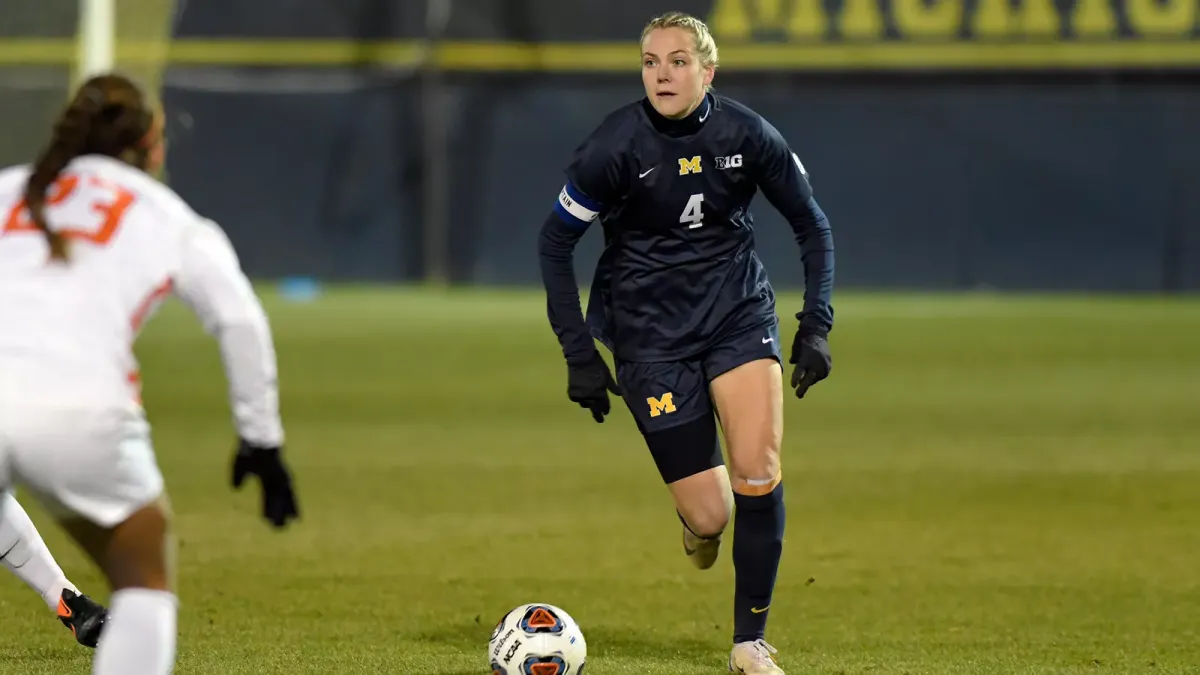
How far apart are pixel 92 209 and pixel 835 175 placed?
2114cm

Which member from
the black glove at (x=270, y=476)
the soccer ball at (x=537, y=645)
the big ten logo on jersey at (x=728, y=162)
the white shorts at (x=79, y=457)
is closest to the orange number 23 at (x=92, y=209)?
the white shorts at (x=79, y=457)

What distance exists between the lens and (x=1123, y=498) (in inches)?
400

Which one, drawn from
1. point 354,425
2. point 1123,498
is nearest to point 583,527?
point 1123,498

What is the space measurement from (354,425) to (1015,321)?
9.65 metres

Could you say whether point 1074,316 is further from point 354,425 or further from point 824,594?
point 824,594

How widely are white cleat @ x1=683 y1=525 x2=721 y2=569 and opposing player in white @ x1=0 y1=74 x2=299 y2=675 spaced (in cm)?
273

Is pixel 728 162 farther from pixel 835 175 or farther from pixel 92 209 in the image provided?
pixel 835 175

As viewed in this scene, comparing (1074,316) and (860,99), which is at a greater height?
(860,99)

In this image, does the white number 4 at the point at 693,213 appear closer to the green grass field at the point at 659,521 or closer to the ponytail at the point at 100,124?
the green grass field at the point at 659,521

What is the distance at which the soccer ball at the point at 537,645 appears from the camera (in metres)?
5.69

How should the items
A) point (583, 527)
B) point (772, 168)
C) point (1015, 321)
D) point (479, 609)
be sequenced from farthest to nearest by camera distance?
point (1015, 321)
point (583, 527)
point (479, 609)
point (772, 168)

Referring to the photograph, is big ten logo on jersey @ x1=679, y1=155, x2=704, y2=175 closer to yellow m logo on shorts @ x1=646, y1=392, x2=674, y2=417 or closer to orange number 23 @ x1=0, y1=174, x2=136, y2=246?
yellow m logo on shorts @ x1=646, y1=392, x2=674, y2=417

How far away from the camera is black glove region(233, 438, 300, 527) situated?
4.14 m

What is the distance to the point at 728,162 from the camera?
20.0ft
